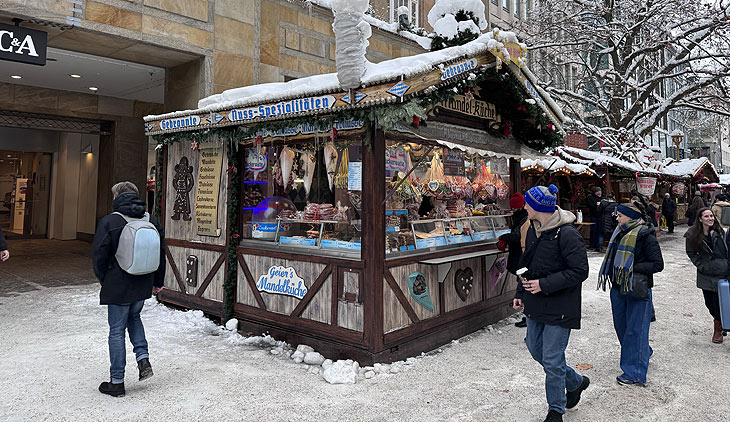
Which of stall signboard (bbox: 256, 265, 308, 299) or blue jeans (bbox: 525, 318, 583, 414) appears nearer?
blue jeans (bbox: 525, 318, 583, 414)

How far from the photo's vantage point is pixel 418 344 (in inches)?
207

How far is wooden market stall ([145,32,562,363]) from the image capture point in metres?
4.85

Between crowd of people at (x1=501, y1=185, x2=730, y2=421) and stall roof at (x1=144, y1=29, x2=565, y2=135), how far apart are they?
1606 mm

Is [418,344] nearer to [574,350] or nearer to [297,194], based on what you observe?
[574,350]

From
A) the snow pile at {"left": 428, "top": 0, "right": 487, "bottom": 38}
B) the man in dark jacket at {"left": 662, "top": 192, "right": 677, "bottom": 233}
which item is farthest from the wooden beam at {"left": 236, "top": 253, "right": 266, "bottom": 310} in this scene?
the man in dark jacket at {"left": 662, "top": 192, "right": 677, "bottom": 233}

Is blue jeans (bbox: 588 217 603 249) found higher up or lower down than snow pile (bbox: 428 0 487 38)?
lower down

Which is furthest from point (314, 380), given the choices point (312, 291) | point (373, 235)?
point (373, 235)

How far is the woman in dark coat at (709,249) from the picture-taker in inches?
209

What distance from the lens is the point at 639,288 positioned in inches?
167

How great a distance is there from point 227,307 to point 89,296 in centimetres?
354

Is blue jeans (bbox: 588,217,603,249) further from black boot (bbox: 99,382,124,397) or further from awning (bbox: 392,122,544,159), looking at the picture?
black boot (bbox: 99,382,124,397)

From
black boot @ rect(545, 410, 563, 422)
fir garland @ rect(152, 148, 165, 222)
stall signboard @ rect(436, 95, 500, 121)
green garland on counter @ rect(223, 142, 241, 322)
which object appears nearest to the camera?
black boot @ rect(545, 410, 563, 422)

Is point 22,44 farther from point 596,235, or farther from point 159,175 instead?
point 596,235

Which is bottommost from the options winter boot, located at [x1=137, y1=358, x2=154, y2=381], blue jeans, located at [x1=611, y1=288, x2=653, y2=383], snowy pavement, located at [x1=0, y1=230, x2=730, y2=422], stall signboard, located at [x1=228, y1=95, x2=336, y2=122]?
snowy pavement, located at [x1=0, y1=230, x2=730, y2=422]
